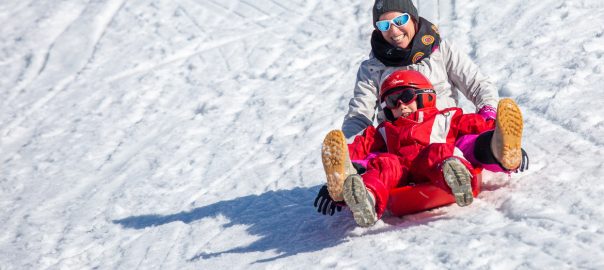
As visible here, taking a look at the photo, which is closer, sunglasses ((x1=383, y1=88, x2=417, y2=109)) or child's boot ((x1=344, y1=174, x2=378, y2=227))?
child's boot ((x1=344, y1=174, x2=378, y2=227))

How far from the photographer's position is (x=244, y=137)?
225 inches

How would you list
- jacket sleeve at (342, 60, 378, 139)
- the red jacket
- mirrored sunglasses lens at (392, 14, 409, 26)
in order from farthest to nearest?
jacket sleeve at (342, 60, 378, 139), mirrored sunglasses lens at (392, 14, 409, 26), the red jacket

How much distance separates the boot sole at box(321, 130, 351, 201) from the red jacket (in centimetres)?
39

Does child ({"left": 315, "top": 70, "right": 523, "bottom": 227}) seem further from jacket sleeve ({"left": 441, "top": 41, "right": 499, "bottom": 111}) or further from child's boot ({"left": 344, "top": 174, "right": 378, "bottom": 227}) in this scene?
jacket sleeve ({"left": 441, "top": 41, "right": 499, "bottom": 111})

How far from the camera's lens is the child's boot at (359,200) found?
10.2 ft

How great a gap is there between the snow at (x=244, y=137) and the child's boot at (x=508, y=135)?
8.9 inches

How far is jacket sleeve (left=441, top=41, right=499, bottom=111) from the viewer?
3994mm

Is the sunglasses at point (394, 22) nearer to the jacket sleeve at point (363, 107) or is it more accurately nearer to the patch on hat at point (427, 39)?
the patch on hat at point (427, 39)

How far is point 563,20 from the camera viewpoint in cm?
593

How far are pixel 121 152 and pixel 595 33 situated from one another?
3.34 m

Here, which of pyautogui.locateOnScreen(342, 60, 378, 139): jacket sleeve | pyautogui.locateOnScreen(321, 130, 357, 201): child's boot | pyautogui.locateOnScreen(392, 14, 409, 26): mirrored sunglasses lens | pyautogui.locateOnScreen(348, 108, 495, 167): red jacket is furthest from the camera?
pyautogui.locateOnScreen(342, 60, 378, 139): jacket sleeve

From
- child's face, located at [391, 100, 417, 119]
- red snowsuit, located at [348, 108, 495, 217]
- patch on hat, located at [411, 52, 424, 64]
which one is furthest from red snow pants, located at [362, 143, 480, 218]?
patch on hat, located at [411, 52, 424, 64]

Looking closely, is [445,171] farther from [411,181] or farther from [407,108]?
[407,108]

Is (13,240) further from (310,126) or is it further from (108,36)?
(108,36)
